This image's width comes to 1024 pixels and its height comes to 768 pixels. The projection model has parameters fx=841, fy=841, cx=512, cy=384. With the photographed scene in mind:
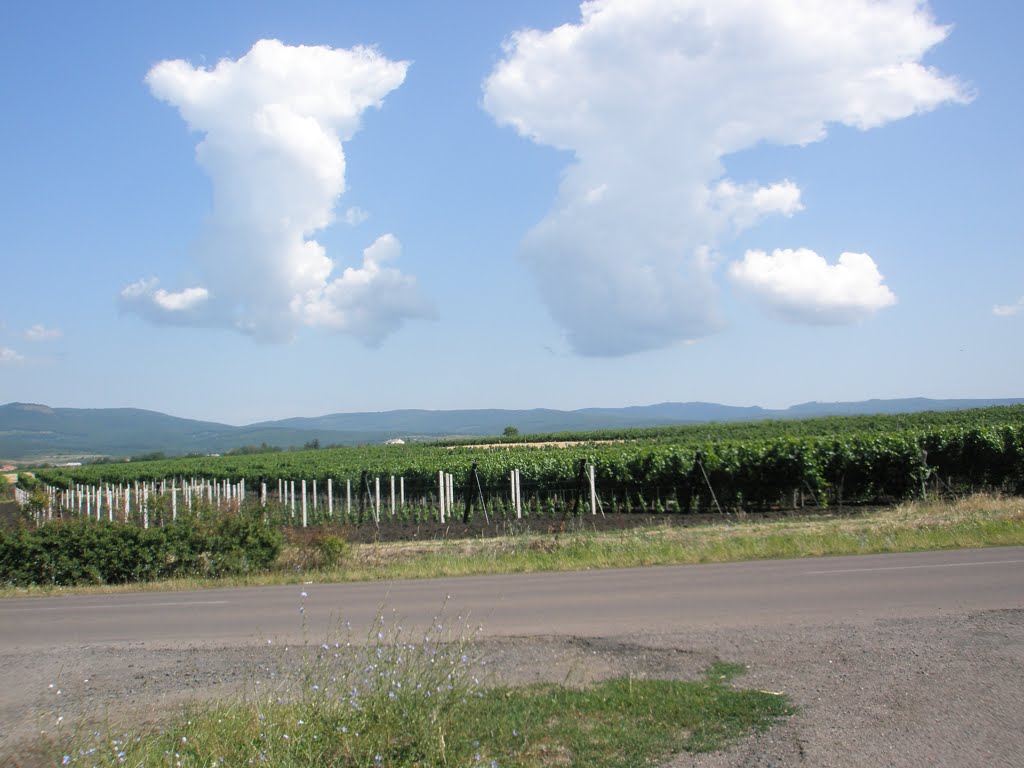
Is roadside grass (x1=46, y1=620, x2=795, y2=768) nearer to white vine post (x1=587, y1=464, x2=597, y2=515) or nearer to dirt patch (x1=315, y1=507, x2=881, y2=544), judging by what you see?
dirt patch (x1=315, y1=507, x2=881, y2=544)

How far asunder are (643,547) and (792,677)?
1127cm

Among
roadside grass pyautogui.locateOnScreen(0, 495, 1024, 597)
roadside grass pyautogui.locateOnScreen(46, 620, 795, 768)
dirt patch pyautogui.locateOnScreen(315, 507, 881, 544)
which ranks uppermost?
roadside grass pyautogui.locateOnScreen(46, 620, 795, 768)

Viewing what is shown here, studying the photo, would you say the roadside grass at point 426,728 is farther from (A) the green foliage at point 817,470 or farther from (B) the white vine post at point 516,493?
(B) the white vine post at point 516,493

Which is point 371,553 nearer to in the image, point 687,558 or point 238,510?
point 238,510

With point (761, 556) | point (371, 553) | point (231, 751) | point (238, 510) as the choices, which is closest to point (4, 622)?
point (238, 510)

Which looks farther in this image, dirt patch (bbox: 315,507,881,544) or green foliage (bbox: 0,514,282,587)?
dirt patch (bbox: 315,507,881,544)

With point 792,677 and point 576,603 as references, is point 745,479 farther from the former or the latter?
point 792,677

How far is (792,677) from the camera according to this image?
7273 millimetres

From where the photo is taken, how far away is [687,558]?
56.1ft

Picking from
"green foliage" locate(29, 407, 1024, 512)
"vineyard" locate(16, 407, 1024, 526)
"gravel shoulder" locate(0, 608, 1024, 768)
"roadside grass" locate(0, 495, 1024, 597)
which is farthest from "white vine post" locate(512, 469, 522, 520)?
"gravel shoulder" locate(0, 608, 1024, 768)

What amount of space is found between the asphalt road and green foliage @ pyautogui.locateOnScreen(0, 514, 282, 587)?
6.98 ft

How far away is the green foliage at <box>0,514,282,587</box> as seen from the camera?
18938mm

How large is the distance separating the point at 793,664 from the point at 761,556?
31.5 ft

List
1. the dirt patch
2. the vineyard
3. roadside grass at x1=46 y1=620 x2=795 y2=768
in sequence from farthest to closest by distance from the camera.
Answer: the vineyard → the dirt patch → roadside grass at x1=46 y1=620 x2=795 y2=768
